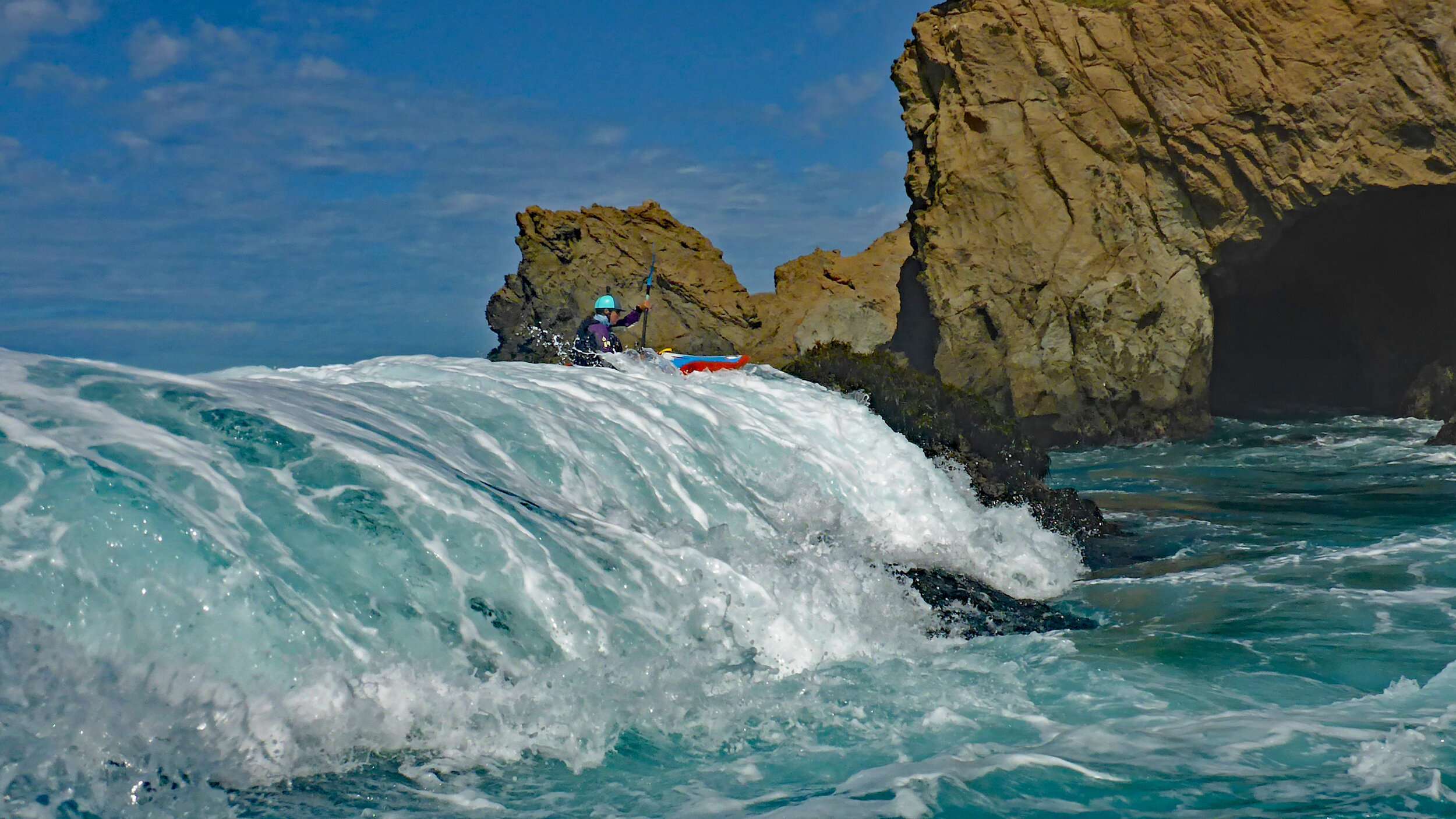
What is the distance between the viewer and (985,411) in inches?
519

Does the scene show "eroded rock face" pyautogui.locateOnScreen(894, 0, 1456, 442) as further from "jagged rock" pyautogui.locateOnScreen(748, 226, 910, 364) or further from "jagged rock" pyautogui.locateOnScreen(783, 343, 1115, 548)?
Answer: "jagged rock" pyautogui.locateOnScreen(748, 226, 910, 364)

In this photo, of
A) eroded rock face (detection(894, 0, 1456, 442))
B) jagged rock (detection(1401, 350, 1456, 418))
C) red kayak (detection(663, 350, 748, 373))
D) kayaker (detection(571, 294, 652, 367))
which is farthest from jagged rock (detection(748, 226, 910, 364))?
kayaker (detection(571, 294, 652, 367))

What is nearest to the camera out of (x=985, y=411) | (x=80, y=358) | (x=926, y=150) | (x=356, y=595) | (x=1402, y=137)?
(x=356, y=595)

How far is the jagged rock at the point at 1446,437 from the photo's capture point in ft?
63.0

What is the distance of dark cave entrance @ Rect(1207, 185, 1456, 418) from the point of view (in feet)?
84.3

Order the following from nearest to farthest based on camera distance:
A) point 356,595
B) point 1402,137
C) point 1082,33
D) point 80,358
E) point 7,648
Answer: point 7,648 → point 356,595 → point 80,358 → point 1402,137 → point 1082,33

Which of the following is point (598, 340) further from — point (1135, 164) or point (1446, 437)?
point (1135, 164)

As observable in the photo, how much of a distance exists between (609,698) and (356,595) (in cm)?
112

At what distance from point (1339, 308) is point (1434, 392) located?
4565 millimetres

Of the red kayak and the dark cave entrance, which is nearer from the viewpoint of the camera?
the red kayak

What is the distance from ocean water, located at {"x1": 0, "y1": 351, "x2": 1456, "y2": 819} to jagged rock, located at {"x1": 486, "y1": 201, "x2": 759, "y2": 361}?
117ft

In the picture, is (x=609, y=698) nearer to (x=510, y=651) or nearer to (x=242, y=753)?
(x=510, y=651)

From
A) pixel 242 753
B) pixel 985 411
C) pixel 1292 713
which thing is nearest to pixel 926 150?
pixel 985 411

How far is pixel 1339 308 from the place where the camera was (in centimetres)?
2911
